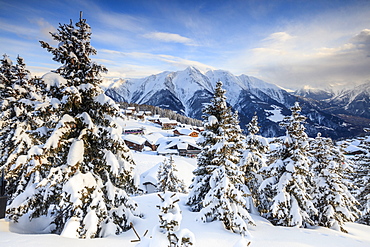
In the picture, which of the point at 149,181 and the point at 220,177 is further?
the point at 149,181

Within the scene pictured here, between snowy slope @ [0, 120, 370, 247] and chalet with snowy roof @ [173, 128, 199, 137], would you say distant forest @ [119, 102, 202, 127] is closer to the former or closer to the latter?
chalet with snowy roof @ [173, 128, 199, 137]

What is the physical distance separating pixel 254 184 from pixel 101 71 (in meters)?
14.2

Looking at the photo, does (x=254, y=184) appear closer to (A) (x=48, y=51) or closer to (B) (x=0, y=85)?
(A) (x=48, y=51)

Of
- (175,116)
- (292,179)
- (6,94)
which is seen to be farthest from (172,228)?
(175,116)

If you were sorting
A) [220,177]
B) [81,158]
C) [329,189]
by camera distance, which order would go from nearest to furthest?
[81,158]
[220,177]
[329,189]

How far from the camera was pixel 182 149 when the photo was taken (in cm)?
6706

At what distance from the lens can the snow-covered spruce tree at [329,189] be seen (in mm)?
14045

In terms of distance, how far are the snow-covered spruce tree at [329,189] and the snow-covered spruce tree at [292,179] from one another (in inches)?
83.9

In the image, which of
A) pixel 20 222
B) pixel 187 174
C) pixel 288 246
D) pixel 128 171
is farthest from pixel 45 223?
pixel 187 174

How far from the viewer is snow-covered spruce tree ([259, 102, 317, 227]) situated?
483 inches

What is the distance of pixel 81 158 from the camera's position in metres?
7.93

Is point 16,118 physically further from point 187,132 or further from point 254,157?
point 187,132

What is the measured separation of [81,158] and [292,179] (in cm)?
1280

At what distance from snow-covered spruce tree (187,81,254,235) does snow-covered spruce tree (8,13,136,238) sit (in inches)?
187
